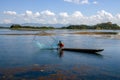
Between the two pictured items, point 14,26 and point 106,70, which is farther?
point 14,26

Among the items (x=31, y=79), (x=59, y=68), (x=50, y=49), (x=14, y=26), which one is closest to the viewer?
(x=31, y=79)

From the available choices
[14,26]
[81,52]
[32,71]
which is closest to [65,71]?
[32,71]

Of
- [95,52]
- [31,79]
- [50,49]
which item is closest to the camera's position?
[31,79]

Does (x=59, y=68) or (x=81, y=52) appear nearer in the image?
(x=59, y=68)

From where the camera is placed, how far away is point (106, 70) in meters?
20.3

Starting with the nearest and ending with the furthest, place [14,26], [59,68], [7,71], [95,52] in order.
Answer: [7,71], [59,68], [95,52], [14,26]

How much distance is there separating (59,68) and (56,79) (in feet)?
14.1

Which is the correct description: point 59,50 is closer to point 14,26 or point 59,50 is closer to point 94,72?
point 94,72

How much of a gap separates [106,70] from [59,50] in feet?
46.1

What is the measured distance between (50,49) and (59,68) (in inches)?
586

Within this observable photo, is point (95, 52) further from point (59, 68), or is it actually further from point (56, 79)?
point (56, 79)

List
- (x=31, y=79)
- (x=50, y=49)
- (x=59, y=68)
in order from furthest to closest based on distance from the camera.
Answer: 1. (x=50, y=49)
2. (x=59, y=68)
3. (x=31, y=79)

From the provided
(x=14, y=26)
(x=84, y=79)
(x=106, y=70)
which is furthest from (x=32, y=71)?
(x=14, y=26)

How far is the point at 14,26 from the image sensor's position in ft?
639
